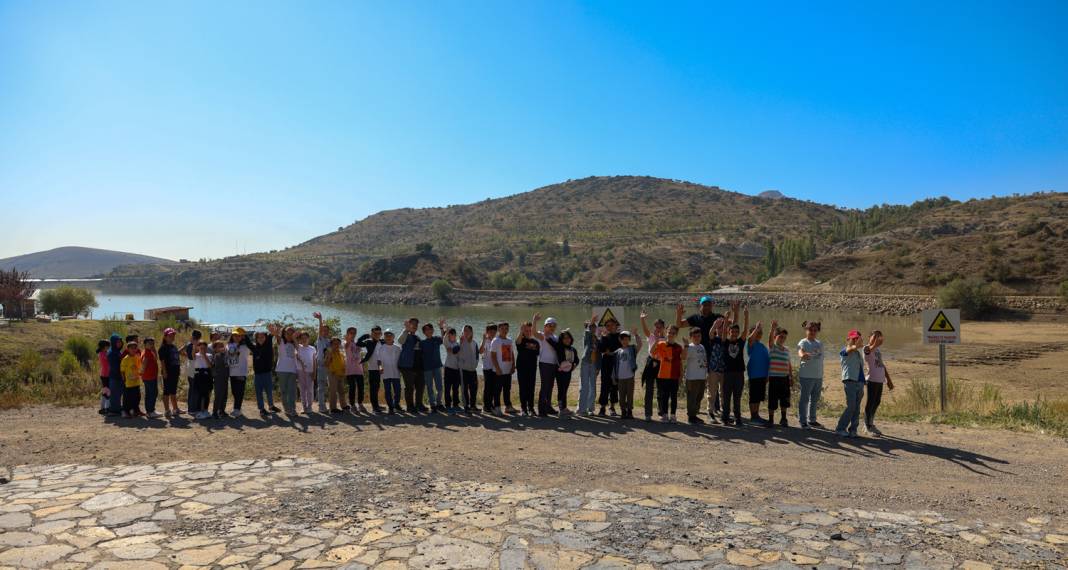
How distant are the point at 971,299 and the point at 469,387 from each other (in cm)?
4618

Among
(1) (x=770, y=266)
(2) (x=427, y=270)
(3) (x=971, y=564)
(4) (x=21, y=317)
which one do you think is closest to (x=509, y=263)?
(2) (x=427, y=270)

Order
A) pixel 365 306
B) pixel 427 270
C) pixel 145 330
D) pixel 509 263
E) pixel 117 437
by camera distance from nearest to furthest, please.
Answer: pixel 117 437 < pixel 145 330 < pixel 365 306 < pixel 427 270 < pixel 509 263

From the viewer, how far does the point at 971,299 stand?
147 ft

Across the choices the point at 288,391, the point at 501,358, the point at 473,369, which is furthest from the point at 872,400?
the point at 288,391

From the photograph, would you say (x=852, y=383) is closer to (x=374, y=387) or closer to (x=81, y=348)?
(x=374, y=387)

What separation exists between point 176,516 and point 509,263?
307 ft

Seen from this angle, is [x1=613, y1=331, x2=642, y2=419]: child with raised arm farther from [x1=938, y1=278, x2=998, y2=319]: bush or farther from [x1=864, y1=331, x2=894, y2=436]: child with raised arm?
[x1=938, y1=278, x2=998, y2=319]: bush

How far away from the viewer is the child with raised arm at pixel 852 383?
859 centimetres

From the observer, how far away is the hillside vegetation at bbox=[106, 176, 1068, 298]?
61.6m

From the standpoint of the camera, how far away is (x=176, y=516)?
5395 millimetres

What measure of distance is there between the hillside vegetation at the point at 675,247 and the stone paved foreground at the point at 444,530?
56654 mm

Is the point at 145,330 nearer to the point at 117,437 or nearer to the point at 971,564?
the point at 117,437

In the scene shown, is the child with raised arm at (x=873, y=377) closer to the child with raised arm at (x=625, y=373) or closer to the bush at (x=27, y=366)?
the child with raised arm at (x=625, y=373)

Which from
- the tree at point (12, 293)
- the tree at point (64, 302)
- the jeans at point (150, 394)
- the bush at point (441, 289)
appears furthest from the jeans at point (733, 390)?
the bush at point (441, 289)
